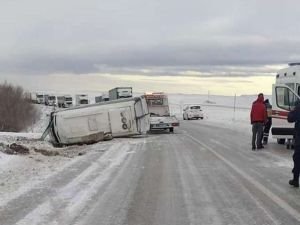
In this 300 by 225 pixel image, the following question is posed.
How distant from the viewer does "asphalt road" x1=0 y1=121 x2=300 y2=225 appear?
7715mm

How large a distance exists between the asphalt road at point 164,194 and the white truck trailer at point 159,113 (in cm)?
1556

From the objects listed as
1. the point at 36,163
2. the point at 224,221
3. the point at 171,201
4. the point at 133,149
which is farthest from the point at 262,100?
the point at 224,221

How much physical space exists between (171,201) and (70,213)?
1.87m

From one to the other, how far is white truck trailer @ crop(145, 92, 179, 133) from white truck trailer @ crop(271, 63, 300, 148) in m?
12.4

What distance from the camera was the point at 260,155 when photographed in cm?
1705

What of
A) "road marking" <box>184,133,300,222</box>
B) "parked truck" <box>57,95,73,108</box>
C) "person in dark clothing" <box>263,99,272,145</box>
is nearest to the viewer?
"road marking" <box>184,133,300,222</box>

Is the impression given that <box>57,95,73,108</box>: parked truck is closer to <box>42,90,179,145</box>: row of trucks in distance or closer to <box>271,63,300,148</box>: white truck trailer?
<box>42,90,179,145</box>: row of trucks in distance

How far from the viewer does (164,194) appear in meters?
9.71

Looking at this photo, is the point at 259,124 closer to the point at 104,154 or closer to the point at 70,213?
the point at 104,154

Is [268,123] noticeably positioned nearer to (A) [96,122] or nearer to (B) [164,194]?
(A) [96,122]

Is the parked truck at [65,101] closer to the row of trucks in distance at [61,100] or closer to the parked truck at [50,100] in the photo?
the row of trucks in distance at [61,100]

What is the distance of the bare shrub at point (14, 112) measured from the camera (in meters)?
72.7

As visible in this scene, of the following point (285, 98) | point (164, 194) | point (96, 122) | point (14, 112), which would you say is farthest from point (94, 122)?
point (14, 112)

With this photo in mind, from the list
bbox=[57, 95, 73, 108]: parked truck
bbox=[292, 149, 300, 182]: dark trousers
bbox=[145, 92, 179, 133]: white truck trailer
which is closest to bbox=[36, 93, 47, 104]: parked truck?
bbox=[57, 95, 73, 108]: parked truck
